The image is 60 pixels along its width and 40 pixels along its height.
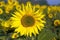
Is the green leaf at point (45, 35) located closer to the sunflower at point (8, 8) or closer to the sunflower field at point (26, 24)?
the sunflower field at point (26, 24)

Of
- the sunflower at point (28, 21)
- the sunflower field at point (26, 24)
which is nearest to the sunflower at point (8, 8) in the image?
the sunflower field at point (26, 24)

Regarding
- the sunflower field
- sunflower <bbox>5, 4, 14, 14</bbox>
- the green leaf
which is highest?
sunflower <bbox>5, 4, 14, 14</bbox>

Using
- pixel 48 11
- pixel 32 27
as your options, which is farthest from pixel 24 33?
pixel 48 11

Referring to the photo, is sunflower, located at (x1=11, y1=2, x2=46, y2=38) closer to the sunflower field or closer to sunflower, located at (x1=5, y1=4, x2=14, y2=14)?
the sunflower field

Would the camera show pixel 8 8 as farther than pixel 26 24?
Yes

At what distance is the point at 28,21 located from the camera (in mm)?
1048

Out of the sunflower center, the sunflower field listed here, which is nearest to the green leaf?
the sunflower field

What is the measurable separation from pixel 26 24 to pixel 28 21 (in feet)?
0.07

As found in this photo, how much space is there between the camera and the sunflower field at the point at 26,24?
1052 mm

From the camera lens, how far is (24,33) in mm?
1043

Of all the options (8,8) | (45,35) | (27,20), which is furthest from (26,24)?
(8,8)

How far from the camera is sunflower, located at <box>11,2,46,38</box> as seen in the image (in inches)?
41.3

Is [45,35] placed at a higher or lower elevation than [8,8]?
lower

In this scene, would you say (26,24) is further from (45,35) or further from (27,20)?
(45,35)
